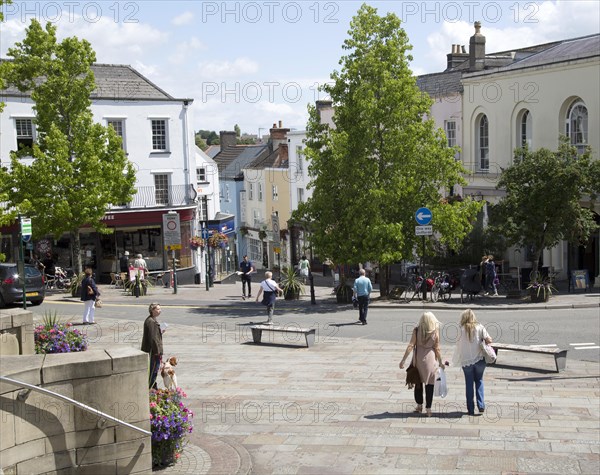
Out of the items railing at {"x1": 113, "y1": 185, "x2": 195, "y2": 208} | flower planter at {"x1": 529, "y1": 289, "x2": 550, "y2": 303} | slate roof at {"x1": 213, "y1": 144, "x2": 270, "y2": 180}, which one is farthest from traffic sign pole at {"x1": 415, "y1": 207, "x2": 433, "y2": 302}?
slate roof at {"x1": 213, "y1": 144, "x2": 270, "y2": 180}

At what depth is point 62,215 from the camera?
32.3 m

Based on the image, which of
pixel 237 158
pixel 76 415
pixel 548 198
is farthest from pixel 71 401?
pixel 237 158

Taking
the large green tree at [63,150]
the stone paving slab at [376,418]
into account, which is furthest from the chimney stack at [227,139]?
the stone paving slab at [376,418]

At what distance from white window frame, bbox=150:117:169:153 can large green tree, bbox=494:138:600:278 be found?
64.8 ft

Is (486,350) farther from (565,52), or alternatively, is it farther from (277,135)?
Result: (277,135)

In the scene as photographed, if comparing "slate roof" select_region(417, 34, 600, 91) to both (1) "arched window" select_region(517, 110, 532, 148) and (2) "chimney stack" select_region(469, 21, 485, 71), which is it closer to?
(2) "chimney stack" select_region(469, 21, 485, 71)

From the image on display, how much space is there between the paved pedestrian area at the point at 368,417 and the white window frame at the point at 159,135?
24.8m

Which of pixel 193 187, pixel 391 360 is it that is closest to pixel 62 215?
pixel 193 187

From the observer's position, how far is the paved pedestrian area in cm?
1016

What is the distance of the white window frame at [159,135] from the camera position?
139 feet

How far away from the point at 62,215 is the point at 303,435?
23.2m

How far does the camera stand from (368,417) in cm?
1243

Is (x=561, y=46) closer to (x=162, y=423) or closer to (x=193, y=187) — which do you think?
(x=193, y=187)

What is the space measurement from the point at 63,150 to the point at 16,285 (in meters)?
7.47
